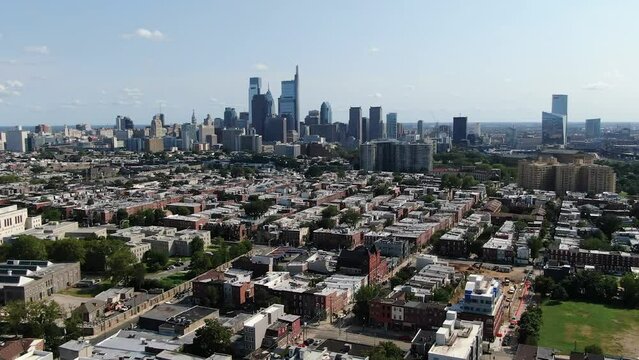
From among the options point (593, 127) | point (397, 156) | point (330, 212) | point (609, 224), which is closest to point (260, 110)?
point (397, 156)

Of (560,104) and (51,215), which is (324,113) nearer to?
(560,104)

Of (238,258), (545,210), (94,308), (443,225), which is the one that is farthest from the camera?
(545,210)

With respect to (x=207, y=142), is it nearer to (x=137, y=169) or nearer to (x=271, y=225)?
(x=137, y=169)

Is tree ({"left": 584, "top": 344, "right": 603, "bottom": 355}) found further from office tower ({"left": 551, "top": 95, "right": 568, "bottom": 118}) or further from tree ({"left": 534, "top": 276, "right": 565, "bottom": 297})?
Result: office tower ({"left": 551, "top": 95, "right": 568, "bottom": 118})

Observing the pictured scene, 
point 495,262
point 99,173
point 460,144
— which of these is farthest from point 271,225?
point 460,144

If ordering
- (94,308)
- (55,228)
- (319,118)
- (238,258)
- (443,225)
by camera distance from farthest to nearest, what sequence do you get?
(319,118), (443,225), (55,228), (238,258), (94,308)

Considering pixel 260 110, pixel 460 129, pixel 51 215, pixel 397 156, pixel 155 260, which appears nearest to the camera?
pixel 155 260

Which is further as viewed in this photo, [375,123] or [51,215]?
[375,123]
